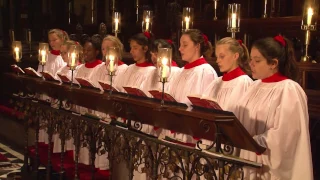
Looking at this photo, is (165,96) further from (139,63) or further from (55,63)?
(55,63)

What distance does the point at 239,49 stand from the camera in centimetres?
434

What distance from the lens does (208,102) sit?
Answer: 331 centimetres

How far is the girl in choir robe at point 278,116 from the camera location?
354 cm

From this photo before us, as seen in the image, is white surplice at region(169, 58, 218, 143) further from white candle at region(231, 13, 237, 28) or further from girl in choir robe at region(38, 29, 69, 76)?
girl in choir robe at region(38, 29, 69, 76)

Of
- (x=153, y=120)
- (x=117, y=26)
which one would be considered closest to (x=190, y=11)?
(x=117, y=26)

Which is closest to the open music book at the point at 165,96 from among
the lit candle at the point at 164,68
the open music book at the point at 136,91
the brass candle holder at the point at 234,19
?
the lit candle at the point at 164,68

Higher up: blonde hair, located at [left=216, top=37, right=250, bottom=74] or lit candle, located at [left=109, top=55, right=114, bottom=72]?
blonde hair, located at [left=216, top=37, right=250, bottom=74]

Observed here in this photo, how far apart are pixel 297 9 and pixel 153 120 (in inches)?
179

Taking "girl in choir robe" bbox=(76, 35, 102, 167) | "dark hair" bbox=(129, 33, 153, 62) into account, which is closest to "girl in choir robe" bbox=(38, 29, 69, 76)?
"girl in choir robe" bbox=(76, 35, 102, 167)

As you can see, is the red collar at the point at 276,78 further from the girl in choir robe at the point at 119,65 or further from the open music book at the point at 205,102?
the girl in choir robe at the point at 119,65

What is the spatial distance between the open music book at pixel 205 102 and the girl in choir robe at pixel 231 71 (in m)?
0.79

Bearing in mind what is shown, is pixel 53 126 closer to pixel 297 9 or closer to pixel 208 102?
pixel 208 102

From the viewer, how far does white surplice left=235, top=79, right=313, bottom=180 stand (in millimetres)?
3527

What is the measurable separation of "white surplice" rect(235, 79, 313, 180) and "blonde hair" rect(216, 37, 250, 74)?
0.67 metres
